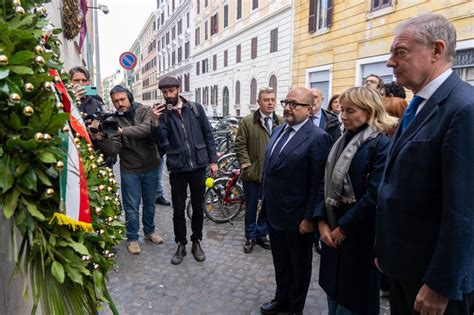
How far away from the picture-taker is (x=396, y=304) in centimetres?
187

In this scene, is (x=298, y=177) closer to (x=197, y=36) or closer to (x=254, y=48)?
(x=254, y=48)

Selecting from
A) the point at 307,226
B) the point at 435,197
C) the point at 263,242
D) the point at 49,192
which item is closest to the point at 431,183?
the point at 435,197

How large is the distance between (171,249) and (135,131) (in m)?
1.53

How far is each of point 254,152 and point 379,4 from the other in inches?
369

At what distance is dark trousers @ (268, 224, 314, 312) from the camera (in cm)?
277

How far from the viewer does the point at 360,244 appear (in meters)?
2.31

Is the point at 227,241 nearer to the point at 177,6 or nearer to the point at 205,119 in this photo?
the point at 205,119

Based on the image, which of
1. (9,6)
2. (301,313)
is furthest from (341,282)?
(9,6)

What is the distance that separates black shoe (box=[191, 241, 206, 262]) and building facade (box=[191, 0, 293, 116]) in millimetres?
14234

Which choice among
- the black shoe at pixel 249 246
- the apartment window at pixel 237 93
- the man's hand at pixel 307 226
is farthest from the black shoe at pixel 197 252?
the apartment window at pixel 237 93

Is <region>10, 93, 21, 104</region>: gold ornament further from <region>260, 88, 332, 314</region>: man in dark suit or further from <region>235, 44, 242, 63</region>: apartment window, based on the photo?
<region>235, 44, 242, 63</region>: apartment window

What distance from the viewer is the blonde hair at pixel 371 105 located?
2.26 meters

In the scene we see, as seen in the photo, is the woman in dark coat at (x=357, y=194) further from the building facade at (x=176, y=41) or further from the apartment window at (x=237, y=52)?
the building facade at (x=176, y=41)

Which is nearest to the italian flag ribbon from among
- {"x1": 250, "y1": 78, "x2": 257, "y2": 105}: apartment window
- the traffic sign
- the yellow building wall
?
the traffic sign
